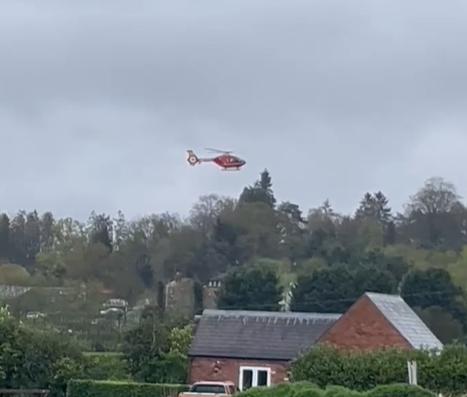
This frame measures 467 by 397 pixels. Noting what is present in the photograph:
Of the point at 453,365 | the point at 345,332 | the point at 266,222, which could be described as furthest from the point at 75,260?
the point at 453,365

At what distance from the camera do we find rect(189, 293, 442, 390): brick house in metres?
56.2

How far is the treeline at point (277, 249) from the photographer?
87688 millimetres

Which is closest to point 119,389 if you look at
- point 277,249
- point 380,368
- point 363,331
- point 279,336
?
point 279,336

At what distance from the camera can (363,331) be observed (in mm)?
56188

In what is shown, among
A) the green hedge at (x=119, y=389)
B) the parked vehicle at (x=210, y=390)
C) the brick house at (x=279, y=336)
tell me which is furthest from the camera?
the brick house at (x=279, y=336)

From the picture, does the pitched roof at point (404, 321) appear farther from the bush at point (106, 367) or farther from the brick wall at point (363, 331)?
the bush at point (106, 367)

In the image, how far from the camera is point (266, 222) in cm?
11381

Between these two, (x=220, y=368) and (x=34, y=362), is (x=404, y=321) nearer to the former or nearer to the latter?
(x=220, y=368)

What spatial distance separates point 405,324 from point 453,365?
35.5 feet

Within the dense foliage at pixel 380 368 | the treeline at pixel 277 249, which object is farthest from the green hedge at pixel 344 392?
the treeline at pixel 277 249

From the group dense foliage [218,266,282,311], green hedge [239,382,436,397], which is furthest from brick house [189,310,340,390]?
dense foliage [218,266,282,311]

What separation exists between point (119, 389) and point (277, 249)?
5866 cm

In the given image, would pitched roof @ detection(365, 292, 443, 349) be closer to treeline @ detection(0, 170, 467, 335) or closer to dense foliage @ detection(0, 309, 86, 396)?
dense foliage @ detection(0, 309, 86, 396)

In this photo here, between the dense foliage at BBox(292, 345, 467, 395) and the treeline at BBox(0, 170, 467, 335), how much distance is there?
120 ft
